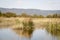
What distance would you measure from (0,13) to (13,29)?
280 millimetres

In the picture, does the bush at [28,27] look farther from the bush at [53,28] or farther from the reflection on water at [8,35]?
the bush at [53,28]

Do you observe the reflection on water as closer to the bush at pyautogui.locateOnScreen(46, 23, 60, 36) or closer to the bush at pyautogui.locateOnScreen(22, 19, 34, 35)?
the bush at pyautogui.locateOnScreen(22, 19, 34, 35)

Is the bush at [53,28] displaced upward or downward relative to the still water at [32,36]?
upward

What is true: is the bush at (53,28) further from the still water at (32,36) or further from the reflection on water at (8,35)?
the reflection on water at (8,35)

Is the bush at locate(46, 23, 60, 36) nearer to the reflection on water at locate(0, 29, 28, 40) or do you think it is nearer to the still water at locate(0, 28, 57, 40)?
the still water at locate(0, 28, 57, 40)

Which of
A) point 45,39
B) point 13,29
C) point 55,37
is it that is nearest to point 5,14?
point 13,29

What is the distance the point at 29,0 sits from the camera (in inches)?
62.9

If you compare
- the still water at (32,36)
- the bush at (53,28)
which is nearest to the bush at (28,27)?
the still water at (32,36)

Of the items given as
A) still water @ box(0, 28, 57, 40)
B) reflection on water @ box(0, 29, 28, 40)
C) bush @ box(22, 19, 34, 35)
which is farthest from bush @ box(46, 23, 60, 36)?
reflection on water @ box(0, 29, 28, 40)

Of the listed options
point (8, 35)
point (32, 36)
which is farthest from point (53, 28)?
point (8, 35)

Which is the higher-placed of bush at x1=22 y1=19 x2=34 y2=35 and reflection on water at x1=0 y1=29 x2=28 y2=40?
bush at x1=22 y1=19 x2=34 y2=35

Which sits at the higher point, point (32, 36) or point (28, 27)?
point (28, 27)

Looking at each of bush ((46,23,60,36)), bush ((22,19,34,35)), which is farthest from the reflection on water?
bush ((46,23,60,36))

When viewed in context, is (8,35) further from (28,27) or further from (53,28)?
(53,28)
